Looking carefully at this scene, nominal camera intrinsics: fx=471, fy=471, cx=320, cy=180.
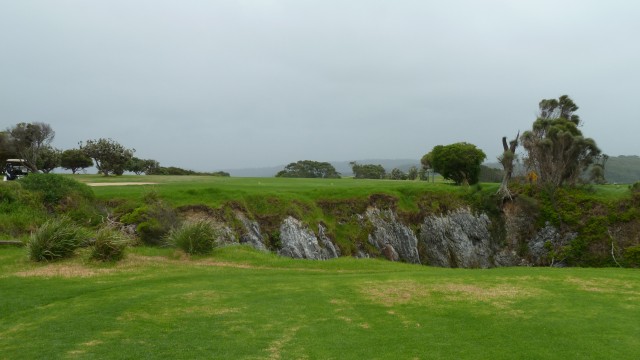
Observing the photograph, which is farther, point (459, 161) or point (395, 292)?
point (459, 161)

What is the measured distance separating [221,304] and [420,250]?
2832 centimetres

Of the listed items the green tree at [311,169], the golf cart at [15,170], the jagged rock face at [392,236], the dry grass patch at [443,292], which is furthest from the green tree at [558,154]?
the green tree at [311,169]

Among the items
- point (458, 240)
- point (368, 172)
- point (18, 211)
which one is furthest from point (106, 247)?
point (368, 172)

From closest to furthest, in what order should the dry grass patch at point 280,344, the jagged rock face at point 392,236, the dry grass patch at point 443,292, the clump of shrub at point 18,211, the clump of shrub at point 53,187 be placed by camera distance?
the dry grass patch at point 280,344 → the dry grass patch at point 443,292 → the clump of shrub at point 18,211 → the clump of shrub at point 53,187 → the jagged rock face at point 392,236

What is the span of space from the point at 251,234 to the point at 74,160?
1846 inches

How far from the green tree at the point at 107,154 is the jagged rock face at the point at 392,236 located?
115 ft

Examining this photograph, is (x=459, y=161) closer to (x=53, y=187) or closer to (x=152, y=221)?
(x=152, y=221)

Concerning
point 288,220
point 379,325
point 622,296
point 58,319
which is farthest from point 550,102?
point 58,319

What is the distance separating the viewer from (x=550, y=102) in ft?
188

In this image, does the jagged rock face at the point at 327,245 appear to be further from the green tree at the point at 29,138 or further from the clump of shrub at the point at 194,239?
the green tree at the point at 29,138

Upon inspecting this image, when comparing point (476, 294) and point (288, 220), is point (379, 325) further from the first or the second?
point (288, 220)

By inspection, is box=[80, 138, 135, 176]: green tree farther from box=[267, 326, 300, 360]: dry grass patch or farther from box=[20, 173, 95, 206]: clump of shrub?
box=[267, 326, 300, 360]: dry grass patch

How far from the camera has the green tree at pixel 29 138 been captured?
4922 centimetres

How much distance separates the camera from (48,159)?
65.2m
